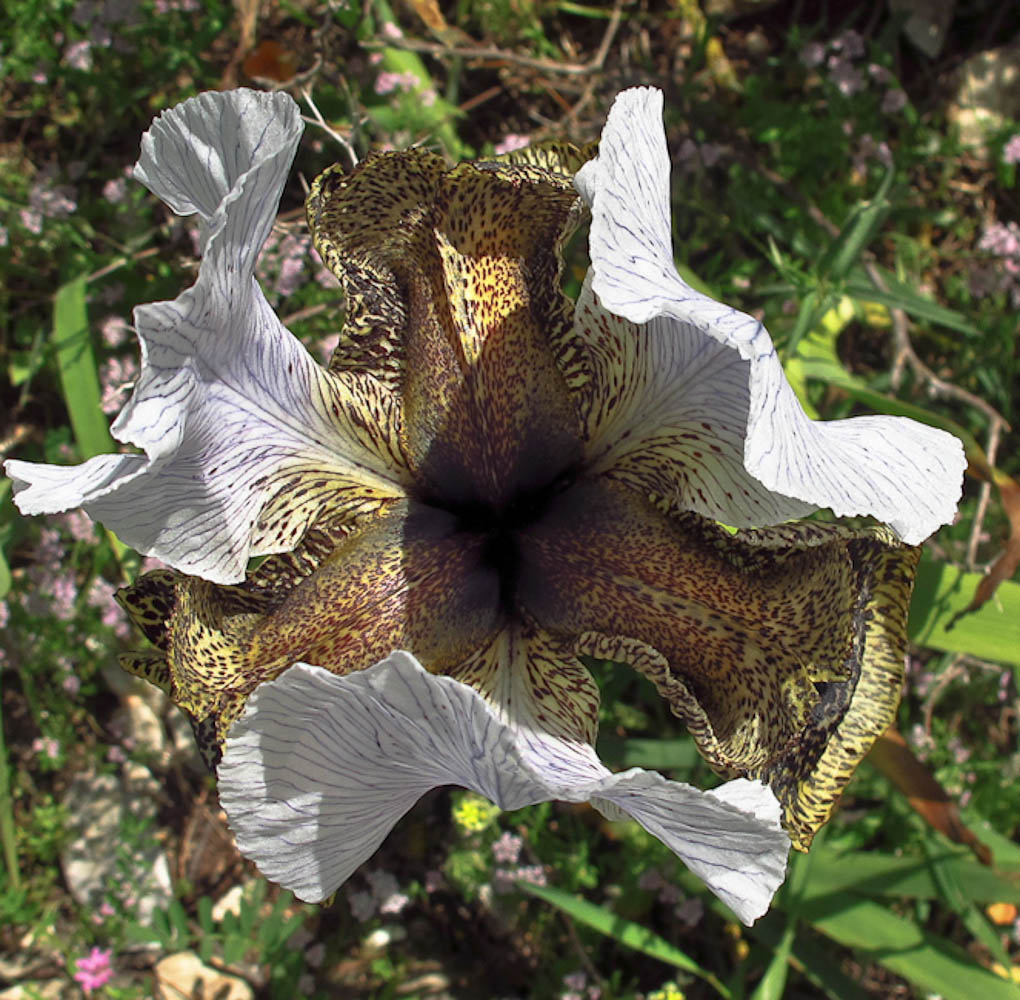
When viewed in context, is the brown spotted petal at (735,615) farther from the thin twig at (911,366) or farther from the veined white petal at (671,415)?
the thin twig at (911,366)

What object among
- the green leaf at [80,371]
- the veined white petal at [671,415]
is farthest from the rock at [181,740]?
the veined white petal at [671,415]

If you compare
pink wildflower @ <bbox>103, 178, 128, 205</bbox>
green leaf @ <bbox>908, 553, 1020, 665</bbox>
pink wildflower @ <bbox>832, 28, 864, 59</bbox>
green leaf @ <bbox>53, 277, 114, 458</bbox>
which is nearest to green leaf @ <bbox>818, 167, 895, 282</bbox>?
green leaf @ <bbox>908, 553, 1020, 665</bbox>

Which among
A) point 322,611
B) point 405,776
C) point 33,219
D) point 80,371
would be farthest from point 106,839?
point 405,776

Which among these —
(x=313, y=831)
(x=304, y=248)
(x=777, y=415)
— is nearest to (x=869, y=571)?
(x=777, y=415)

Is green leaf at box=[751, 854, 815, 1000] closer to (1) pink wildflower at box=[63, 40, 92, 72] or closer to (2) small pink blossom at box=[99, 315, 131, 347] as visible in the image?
(2) small pink blossom at box=[99, 315, 131, 347]

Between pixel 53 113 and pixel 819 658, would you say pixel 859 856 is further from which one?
pixel 53 113

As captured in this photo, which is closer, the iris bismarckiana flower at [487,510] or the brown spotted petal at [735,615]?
the iris bismarckiana flower at [487,510]

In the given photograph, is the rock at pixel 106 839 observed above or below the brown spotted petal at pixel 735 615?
below
